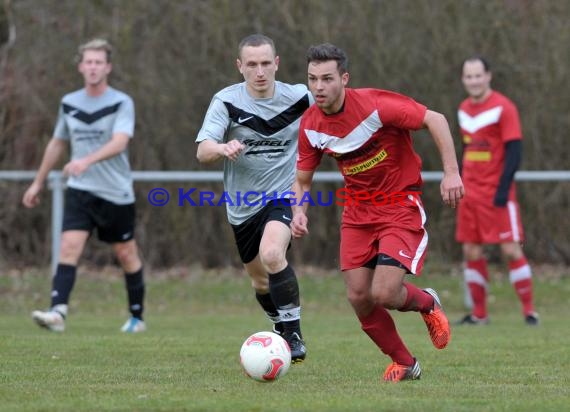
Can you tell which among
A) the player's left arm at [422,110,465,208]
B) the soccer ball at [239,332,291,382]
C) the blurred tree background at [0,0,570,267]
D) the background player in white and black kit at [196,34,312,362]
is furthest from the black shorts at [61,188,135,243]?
the blurred tree background at [0,0,570,267]

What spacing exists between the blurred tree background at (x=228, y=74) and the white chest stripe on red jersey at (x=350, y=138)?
842 cm

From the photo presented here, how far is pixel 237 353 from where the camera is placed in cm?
806

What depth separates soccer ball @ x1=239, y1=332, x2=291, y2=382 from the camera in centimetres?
611

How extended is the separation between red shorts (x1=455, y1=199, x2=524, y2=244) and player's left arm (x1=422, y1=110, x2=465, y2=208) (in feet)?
16.1

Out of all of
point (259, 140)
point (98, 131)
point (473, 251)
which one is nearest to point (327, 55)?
point (259, 140)

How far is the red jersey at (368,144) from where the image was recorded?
6.37 metres

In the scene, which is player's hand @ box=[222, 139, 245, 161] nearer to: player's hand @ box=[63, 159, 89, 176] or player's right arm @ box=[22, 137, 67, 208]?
player's hand @ box=[63, 159, 89, 176]

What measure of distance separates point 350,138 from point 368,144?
0.38ft

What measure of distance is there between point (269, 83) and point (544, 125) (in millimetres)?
8467

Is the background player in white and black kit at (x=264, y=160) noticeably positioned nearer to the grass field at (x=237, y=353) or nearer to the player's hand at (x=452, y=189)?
the grass field at (x=237, y=353)

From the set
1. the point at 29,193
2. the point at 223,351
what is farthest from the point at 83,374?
the point at 29,193

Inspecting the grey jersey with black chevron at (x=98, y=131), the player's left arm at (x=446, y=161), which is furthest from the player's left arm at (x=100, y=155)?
the player's left arm at (x=446, y=161)
